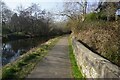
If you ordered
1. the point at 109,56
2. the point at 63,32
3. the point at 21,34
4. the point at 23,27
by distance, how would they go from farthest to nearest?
the point at 63,32 → the point at 23,27 → the point at 21,34 → the point at 109,56

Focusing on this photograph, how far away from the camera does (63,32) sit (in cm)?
7656

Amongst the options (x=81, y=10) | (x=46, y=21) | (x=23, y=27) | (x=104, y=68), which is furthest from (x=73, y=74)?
(x=46, y=21)

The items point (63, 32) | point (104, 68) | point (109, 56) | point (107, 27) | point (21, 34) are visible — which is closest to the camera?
point (104, 68)

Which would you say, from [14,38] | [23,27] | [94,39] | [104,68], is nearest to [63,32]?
[23,27]

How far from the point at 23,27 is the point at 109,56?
193 ft

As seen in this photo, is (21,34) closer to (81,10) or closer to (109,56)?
(81,10)

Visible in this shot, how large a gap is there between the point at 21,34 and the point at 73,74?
51.4m

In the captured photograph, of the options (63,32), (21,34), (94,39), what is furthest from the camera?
(63,32)

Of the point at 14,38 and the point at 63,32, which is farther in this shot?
the point at 63,32

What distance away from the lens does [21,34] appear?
6009 cm

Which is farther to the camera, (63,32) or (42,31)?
(63,32)

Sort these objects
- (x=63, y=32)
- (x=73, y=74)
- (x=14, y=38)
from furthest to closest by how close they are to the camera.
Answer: (x=63, y=32) < (x=14, y=38) < (x=73, y=74)

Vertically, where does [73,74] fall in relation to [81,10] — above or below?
below

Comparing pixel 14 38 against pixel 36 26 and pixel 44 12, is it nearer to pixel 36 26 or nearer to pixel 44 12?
pixel 36 26
